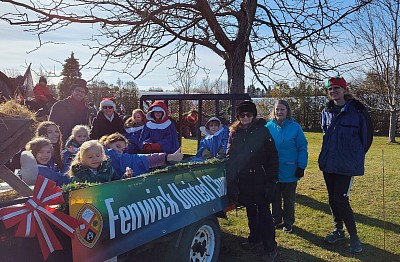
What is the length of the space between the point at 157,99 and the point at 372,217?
396 centimetres

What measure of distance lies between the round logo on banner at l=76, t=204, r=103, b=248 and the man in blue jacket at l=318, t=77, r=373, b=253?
9.86 ft

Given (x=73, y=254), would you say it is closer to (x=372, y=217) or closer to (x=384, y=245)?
(x=384, y=245)

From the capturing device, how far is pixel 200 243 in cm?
396

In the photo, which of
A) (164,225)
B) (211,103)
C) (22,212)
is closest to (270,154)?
(164,225)

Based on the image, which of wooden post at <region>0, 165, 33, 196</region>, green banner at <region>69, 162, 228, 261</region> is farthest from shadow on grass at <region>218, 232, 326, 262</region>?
wooden post at <region>0, 165, 33, 196</region>

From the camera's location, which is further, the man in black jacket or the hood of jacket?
the hood of jacket

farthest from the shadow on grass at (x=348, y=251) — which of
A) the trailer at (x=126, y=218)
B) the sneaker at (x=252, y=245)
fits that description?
the trailer at (x=126, y=218)

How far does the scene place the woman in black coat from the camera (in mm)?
4312

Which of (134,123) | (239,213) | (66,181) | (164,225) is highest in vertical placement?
(134,123)

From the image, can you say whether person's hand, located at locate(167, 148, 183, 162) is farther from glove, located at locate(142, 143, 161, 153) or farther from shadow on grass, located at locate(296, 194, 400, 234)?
shadow on grass, located at locate(296, 194, 400, 234)

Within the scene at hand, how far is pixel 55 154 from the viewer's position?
14.3ft

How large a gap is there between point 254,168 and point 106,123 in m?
2.44

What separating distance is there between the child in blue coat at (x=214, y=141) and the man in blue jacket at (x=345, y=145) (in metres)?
1.34

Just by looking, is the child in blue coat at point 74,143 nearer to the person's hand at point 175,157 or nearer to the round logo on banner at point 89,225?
the person's hand at point 175,157
